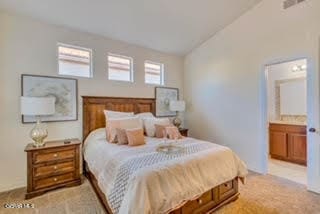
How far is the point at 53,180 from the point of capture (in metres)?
2.82

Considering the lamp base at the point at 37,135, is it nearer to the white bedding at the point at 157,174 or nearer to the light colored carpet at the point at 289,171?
the white bedding at the point at 157,174

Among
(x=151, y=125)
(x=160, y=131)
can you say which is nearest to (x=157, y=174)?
(x=160, y=131)

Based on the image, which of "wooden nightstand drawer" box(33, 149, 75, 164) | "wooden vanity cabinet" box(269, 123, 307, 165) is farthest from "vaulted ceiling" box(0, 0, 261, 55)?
"wooden vanity cabinet" box(269, 123, 307, 165)

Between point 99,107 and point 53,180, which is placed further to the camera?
point 99,107

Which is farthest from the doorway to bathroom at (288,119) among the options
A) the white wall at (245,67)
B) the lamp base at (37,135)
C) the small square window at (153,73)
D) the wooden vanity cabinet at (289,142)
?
the lamp base at (37,135)

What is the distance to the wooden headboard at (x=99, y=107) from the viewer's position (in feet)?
11.6

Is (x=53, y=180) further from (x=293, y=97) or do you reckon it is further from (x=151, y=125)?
(x=293, y=97)

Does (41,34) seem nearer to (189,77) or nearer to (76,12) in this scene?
(76,12)

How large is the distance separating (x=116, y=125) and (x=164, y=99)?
2.01 meters

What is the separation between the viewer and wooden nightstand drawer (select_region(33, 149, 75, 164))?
2.67 metres

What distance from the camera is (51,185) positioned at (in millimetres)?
2795

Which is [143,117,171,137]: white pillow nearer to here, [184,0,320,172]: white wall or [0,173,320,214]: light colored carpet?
[0,173,320,214]: light colored carpet

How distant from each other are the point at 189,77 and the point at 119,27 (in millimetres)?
2363

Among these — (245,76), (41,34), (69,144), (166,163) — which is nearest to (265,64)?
(245,76)
